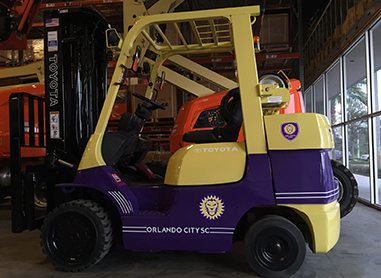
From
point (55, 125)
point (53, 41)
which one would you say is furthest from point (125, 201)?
point (53, 41)

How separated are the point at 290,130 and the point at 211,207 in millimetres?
979

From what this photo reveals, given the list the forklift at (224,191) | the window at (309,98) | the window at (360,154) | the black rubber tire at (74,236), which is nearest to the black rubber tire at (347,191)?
the forklift at (224,191)

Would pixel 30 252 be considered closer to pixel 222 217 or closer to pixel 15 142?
pixel 15 142

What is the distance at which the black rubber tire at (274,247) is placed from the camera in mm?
3574

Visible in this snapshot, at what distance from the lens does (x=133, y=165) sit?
486 cm

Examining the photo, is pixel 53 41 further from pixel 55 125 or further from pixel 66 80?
pixel 55 125

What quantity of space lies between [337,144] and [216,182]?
10.1 meters

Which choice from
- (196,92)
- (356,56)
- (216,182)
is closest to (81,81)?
(216,182)

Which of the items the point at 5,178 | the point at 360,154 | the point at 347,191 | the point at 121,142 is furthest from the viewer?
the point at 360,154

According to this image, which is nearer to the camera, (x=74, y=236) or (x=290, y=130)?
(x=290, y=130)

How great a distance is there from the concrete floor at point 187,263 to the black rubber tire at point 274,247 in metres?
0.21

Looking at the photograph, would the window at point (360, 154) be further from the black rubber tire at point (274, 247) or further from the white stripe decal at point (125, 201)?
the white stripe decal at point (125, 201)

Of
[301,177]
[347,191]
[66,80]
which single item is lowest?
[347,191]

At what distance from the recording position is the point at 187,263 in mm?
4152
